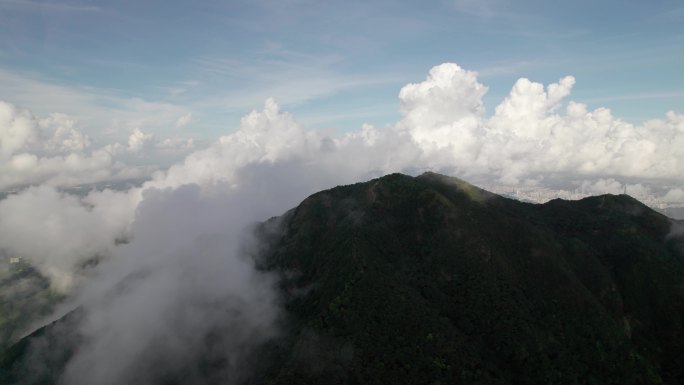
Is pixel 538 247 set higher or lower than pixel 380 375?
higher

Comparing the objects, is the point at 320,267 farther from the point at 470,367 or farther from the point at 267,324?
the point at 470,367

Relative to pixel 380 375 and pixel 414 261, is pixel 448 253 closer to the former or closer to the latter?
pixel 414 261

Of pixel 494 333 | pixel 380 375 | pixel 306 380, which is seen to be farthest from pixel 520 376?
pixel 306 380

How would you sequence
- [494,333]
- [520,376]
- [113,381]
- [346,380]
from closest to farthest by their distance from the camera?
1. [346,380]
2. [520,376]
3. [494,333]
4. [113,381]

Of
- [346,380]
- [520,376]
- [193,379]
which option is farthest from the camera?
[193,379]

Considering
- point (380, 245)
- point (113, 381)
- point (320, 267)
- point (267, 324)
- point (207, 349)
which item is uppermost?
point (380, 245)

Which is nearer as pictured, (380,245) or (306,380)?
(306,380)

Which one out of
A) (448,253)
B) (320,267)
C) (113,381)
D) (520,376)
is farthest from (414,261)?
(113,381)
